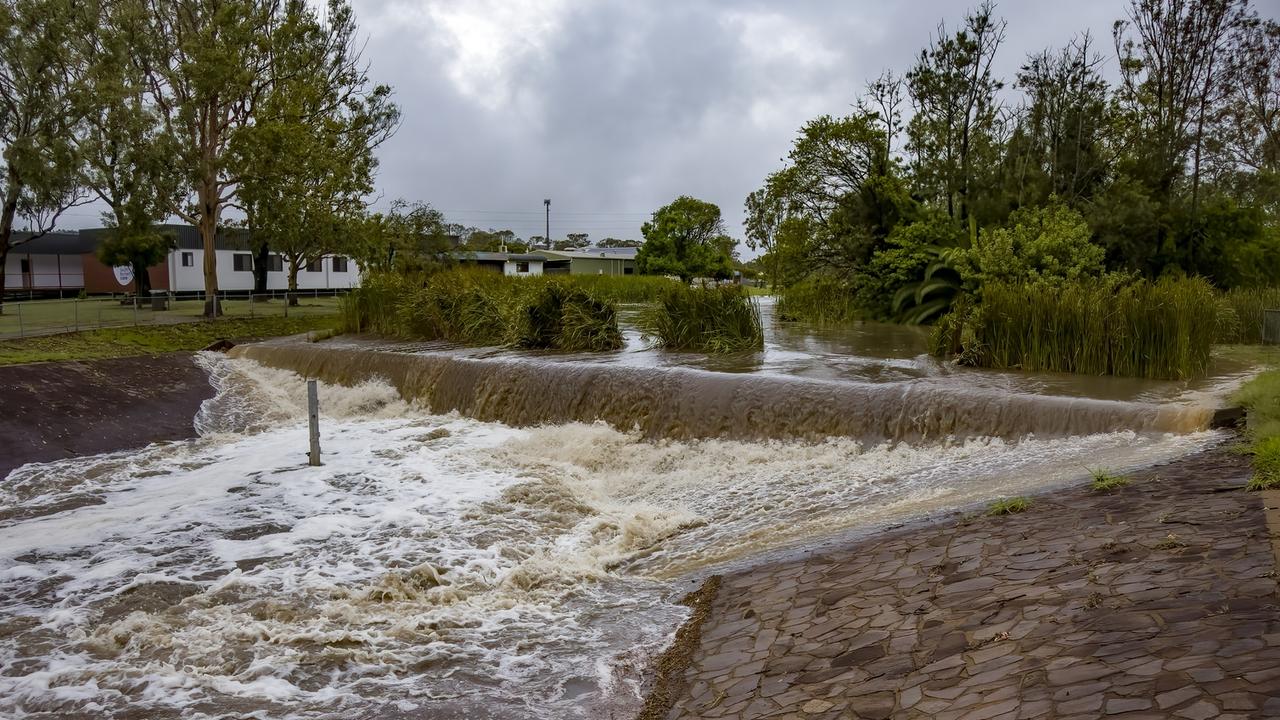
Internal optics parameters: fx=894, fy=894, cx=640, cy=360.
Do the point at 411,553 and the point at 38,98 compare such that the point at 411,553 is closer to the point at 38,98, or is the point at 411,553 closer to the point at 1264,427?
the point at 1264,427

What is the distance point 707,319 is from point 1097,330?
5.76 metres

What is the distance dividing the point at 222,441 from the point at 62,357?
5.58m

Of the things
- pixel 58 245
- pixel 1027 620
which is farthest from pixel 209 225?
pixel 58 245

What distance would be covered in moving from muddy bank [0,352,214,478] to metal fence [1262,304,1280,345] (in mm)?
16879

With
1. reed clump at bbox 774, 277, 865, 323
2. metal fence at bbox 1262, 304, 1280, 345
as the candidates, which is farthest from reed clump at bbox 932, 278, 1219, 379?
reed clump at bbox 774, 277, 865, 323

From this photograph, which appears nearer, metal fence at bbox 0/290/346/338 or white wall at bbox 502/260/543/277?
metal fence at bbox 0/290/346/338

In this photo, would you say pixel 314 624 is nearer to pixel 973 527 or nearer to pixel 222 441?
pixel 973 527

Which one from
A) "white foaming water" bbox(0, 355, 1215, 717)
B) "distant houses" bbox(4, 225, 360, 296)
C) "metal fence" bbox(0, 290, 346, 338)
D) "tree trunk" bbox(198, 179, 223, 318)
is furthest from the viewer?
"distant houses" bbox(4, 225, 360, 296)

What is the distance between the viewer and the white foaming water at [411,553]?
14.8 ft

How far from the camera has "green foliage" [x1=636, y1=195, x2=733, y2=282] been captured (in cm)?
5531

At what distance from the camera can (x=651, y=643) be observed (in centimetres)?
480

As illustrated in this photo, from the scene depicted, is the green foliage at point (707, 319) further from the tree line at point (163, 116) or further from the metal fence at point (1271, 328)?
the tree line at point (163, 116)

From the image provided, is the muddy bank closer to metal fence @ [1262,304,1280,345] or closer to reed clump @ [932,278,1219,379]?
reed clump @ [932,278,1219,379]

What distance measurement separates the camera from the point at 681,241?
184 feet
